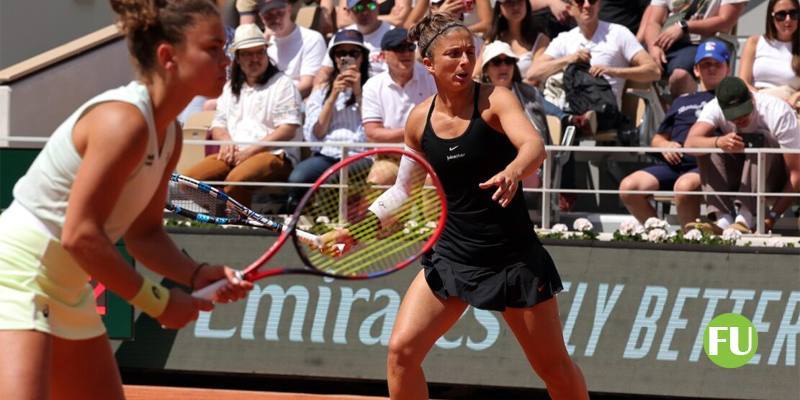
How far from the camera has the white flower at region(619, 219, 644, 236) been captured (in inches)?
320

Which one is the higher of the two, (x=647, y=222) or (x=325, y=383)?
(x=647, y=222)

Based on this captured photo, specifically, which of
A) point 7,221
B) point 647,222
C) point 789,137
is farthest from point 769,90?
point 7,221

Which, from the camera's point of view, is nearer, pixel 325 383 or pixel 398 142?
pixel 398 142

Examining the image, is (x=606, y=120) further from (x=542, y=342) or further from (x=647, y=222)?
(x=542, y=342)

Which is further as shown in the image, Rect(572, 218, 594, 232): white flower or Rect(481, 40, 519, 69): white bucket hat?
Rect(481, 40, 519, 69): white bucket hat

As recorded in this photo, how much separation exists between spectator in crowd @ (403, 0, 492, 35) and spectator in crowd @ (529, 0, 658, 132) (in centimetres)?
61

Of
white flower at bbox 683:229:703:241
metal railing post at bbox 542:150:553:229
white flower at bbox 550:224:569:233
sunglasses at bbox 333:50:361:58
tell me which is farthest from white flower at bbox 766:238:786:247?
sunglasses at bbox 333:50:361:58

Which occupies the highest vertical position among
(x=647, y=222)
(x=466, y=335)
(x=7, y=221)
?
(x=7, y=221)

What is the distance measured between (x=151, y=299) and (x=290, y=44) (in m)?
6.69

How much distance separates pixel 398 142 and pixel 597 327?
1.78 m

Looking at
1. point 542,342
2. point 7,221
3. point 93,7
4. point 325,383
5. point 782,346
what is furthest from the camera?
point 93,7

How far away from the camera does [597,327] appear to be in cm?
807

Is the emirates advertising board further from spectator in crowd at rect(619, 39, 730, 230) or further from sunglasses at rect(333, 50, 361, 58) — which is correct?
sunglasses at rect(333, 50, 361, 58)

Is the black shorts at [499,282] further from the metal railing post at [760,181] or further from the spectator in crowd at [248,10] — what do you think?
the spectator in crowd at [248,10]
